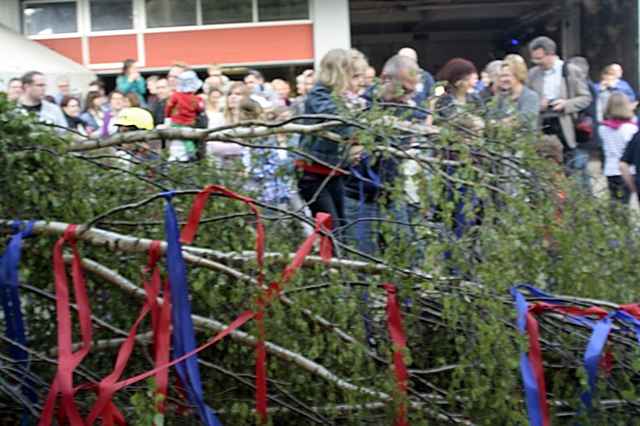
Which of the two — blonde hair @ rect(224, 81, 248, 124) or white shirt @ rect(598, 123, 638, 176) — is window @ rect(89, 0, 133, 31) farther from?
white shirt @ rect(598, 123, 638, 176)

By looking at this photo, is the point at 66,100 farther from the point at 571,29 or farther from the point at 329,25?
the point at 571,29

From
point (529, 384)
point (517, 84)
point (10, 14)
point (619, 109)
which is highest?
point (10, 14)

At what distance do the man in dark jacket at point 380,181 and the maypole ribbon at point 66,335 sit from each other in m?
1.10

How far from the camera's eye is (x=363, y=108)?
4410 millimetres

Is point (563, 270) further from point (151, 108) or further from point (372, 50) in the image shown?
Answer: point (372, 50)

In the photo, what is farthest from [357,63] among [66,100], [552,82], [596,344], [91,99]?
[91,99]

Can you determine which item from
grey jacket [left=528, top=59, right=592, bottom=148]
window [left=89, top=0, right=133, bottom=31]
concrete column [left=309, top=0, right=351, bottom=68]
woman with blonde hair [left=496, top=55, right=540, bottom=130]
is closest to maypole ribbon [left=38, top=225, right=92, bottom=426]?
woman with blonde hair [left=496, top=55, right=540, bottom=130]

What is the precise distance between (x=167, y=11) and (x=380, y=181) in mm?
14348

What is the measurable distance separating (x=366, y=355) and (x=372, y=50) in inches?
722

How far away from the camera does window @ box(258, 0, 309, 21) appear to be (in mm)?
17812

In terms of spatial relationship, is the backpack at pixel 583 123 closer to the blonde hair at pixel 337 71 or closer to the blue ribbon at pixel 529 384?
the blonde hair at pixel 337 71

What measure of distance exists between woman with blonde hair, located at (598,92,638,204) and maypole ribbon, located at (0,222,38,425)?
6411 mm

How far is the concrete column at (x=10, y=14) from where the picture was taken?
59.6ft

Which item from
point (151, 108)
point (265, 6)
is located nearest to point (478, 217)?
point (151, 108)
